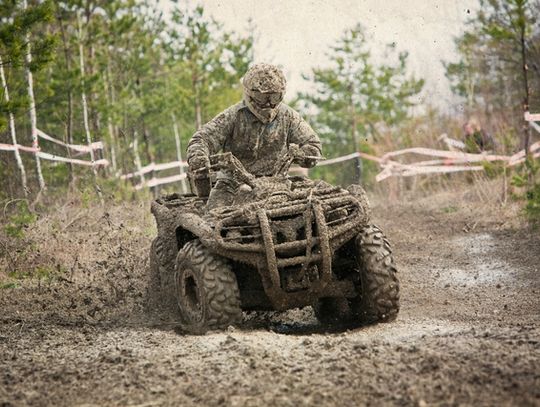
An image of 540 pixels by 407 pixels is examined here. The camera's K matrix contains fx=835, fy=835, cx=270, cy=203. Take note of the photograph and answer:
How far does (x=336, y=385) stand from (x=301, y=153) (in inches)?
130

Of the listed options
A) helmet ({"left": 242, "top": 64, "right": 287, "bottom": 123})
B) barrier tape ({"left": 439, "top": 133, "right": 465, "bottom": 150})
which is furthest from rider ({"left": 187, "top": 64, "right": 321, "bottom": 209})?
barrier tape ({"left": 439, "top": 133, "right": 465, "bottom": 150})

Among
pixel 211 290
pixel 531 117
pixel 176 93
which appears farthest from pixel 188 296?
pixel 176 93

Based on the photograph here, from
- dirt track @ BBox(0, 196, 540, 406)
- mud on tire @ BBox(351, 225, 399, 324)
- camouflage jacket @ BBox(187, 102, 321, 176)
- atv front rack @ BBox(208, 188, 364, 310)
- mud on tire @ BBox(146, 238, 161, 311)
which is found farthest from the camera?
mud on tire @ BBox(146, 238, 161, 311)

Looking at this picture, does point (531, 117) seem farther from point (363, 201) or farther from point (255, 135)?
point (363, 201)

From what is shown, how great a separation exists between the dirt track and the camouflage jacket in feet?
4.92

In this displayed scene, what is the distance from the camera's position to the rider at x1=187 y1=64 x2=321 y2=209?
7.36 metres

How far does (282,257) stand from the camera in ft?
21.3

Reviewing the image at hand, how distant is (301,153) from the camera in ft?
24.3

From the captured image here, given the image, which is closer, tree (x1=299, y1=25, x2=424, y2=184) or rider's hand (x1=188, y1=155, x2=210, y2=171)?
rider's hand (x1=188, y1=155, x2=210, y2=171)

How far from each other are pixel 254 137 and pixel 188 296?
1.71m

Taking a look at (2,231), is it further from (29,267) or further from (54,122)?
(54,122)

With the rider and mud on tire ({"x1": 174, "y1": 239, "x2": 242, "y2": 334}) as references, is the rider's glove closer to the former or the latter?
the rider

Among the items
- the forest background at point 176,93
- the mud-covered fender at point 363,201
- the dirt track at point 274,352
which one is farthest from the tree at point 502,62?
the mud-covered fender at point 363,201

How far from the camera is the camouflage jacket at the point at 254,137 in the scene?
7.66m
